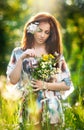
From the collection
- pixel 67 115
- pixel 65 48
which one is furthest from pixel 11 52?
pixel 67 115

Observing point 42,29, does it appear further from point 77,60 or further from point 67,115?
point 67,115

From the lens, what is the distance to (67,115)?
3.06 meters

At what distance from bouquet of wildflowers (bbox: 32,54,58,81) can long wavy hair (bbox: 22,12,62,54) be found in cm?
7

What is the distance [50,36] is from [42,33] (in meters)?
0.06

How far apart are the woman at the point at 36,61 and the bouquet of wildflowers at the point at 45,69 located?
0.09 feet

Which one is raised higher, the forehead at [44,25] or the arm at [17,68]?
the forehead at [44,25]

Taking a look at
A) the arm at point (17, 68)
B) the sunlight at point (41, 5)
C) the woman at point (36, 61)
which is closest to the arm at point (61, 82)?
the woman at point (36, 61)

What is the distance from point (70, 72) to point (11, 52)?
0.42m

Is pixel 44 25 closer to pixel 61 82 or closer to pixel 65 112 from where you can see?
pixel 61 82

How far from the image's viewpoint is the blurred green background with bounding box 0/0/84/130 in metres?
3.08

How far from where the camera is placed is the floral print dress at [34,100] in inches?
118

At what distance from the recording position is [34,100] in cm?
302

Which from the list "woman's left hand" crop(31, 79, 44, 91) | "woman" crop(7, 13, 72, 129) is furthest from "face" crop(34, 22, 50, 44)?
"woman's left hand" crop(31, 79, 44, 91)

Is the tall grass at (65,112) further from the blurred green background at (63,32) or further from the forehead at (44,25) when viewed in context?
the forehead at (44,25)
